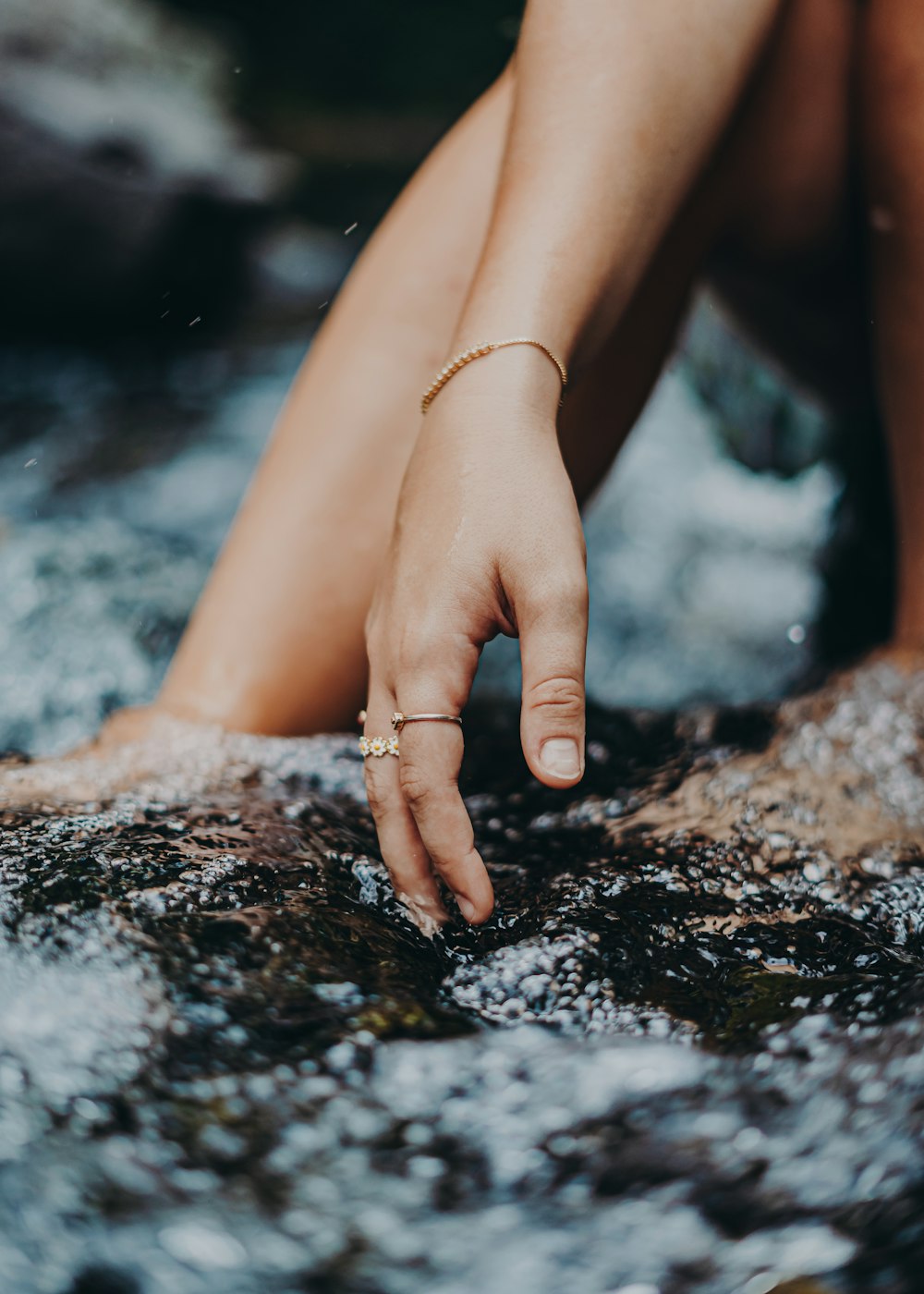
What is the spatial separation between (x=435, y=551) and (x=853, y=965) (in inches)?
15.7

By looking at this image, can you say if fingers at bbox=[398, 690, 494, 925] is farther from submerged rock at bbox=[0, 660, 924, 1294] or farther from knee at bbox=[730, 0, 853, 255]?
knee at bbox=[730, 0, 853, 255]

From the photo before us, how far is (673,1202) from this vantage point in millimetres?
550

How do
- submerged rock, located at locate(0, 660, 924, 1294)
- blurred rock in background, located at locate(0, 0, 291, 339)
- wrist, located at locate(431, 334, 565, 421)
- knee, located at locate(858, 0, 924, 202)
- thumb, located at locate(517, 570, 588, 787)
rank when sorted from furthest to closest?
1. blurred rock in background, located at locate(0, 0, 291, 339)
2. knee, located at locate(858, 0, 924, 202)
3. wrist, located at locate(431, 334, 565, 421)
4. thumb, located at locate(517, 570, 588, 787)
5. submerged rock, located at locate(0, 660, 924, 1294)

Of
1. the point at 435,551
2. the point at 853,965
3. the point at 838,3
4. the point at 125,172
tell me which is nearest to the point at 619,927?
the point at 853,965

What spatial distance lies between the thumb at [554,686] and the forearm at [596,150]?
0.68ft

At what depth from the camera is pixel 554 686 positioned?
2.26 feet

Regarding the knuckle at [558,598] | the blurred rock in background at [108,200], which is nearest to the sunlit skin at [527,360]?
the knuckle at [558,598]

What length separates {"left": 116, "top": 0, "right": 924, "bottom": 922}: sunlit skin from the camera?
72cm

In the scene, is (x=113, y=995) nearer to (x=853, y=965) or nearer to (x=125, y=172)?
(x=853, y=965)

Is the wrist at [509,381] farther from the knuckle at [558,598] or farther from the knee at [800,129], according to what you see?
the knee at [800,129]

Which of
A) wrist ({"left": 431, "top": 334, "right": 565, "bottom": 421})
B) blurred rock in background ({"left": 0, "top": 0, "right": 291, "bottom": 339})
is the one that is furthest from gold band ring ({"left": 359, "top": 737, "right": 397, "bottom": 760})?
blurred rock in background ({"left": 0, "top": 0, "right": 291, "bottom": 339})

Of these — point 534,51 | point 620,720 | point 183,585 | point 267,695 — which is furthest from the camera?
point 183,585

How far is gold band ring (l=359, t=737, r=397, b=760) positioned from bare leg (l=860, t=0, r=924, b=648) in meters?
0.68

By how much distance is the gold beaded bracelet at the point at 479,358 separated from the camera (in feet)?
2.66
